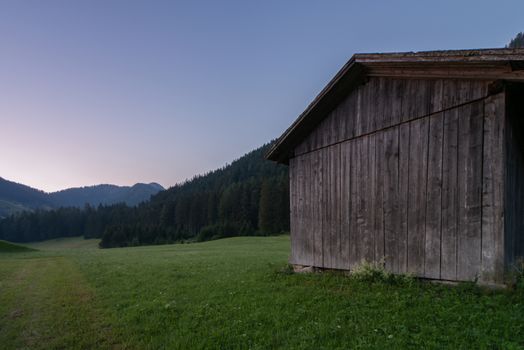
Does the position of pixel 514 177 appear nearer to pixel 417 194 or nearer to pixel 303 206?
pixel 417 194

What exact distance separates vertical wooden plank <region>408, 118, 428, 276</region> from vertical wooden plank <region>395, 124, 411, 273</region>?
0.26ft

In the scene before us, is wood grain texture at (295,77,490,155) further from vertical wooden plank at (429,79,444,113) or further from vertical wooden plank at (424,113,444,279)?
vertical wooden plank at (424,113,444,279)

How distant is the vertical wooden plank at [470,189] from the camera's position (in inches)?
276

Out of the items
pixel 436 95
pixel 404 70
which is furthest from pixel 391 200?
pixel 404 70

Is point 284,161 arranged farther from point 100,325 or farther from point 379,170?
point 100,325

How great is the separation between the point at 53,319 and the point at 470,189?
33.7 ft

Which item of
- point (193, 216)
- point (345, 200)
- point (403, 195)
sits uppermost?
point (403, 195)

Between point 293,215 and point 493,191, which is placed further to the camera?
point 293,215

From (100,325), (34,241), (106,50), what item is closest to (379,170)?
(100,325)

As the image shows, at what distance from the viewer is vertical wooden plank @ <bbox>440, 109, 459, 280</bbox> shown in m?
7.35

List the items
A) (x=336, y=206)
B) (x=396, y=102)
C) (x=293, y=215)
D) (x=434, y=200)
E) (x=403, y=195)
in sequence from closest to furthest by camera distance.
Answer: (x=434, y=200), (x=403, y=195), (x=396, y=102), (x=336, y=206), (x=293, y=215)

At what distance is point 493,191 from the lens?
6.79 m

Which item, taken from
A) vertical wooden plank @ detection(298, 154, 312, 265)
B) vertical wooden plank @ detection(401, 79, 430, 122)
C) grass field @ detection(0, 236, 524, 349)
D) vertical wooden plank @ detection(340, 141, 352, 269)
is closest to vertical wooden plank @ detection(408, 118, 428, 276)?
vertical wooden plank @ detection(401, 79, 430, 122)

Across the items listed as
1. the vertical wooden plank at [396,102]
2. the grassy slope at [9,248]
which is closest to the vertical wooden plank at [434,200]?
the vertical wooden plank at [396,102]
